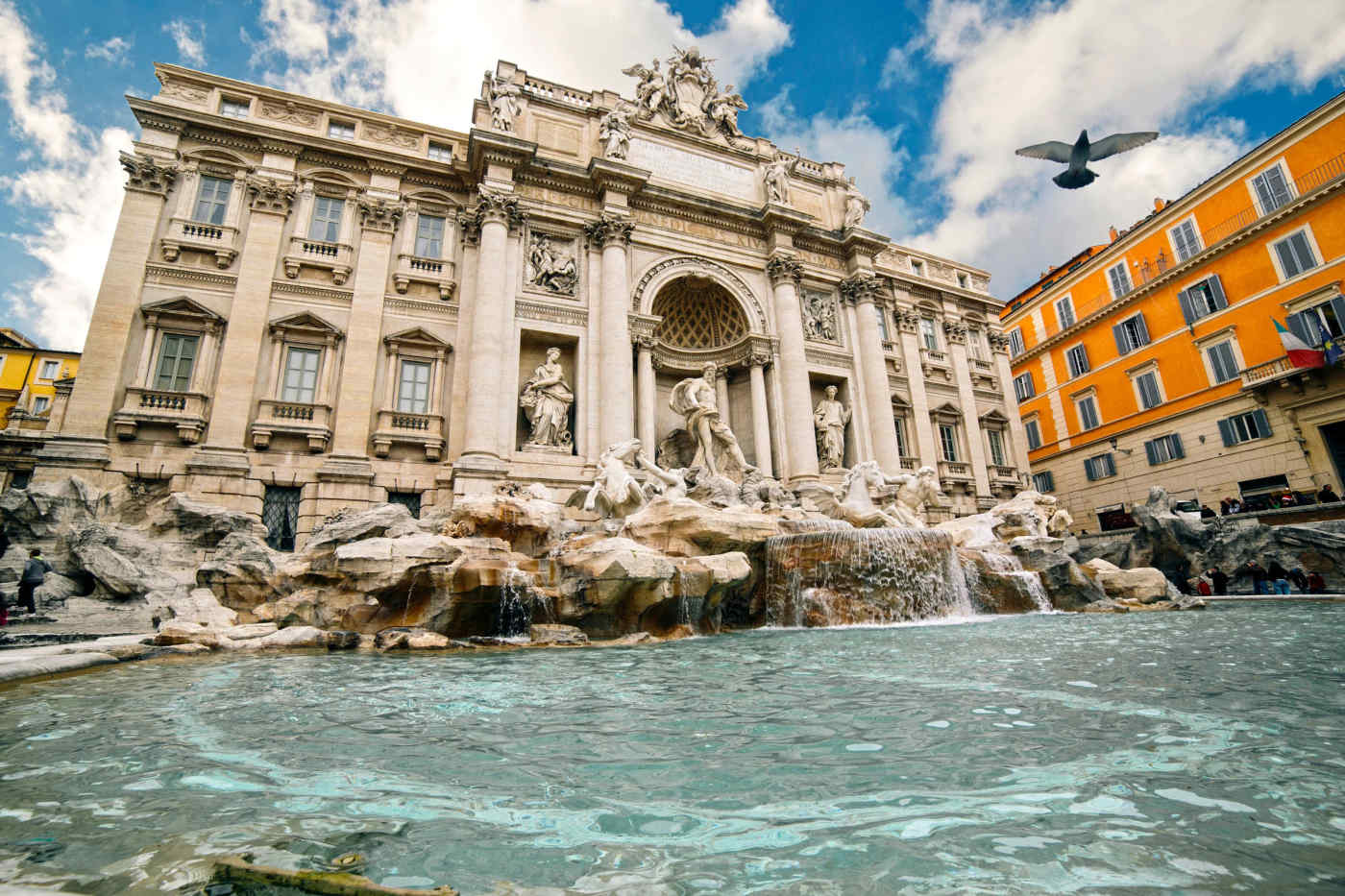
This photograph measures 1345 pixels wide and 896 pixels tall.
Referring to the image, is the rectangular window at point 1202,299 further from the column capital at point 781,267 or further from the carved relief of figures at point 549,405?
the carved relief of figures at point 549,405

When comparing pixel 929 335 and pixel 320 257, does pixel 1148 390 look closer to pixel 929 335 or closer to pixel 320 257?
pixel 929 335

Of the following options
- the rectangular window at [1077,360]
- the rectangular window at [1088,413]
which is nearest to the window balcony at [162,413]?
the rectangular window at [1088,413]

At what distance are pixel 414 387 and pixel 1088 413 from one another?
2694cm

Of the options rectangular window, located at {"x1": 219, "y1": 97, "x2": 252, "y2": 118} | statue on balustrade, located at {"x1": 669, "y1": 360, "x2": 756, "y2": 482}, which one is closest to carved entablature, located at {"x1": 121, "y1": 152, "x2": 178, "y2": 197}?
rectangular window, located at {"x1": 219, "y1": 97, "x2": 252, "y2": 118}

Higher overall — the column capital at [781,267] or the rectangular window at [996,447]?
the column capital at [781,267]

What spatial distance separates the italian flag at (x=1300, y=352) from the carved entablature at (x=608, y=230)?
20555 mm

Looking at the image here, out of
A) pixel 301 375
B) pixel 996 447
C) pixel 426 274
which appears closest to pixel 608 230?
pixel 426 274

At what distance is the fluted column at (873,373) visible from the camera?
66.3 feet

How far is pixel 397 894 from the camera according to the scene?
1.32 m

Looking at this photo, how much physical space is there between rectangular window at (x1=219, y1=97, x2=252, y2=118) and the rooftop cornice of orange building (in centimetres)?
3142

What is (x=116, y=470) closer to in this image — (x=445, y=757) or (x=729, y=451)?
(x=729, y=451)

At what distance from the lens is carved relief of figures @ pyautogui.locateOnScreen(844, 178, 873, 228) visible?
22234 mm

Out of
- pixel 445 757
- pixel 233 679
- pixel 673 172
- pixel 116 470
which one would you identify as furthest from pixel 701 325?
pixel 445 757

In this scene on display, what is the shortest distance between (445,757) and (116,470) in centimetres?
1527
